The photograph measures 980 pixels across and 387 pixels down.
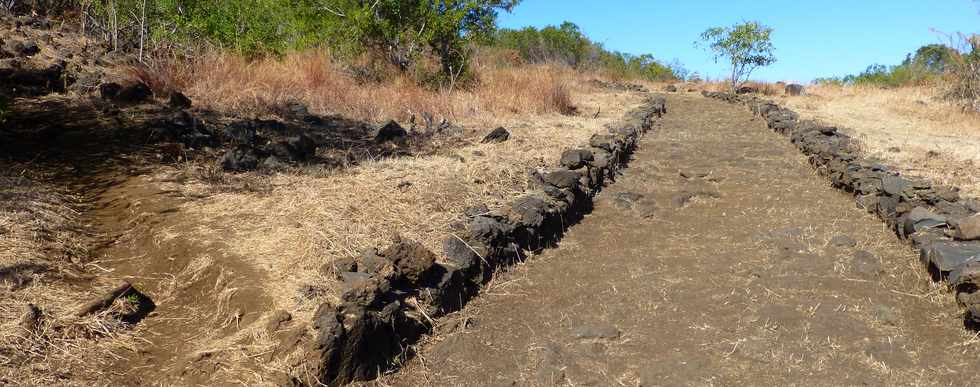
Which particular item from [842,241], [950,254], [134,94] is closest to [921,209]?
[842,241]

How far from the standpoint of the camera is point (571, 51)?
86.3 feet

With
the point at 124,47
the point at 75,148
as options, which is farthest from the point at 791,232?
the point at 124,47

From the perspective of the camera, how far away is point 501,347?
366cm

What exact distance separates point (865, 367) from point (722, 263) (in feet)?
5.10

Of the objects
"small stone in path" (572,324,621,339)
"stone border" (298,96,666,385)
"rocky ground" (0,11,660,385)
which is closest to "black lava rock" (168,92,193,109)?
"rocky ground" (0,11,660,385)

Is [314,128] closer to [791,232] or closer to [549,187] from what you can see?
[549,187]

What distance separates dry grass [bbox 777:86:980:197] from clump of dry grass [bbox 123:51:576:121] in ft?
16.4

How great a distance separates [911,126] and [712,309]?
30.5 feet

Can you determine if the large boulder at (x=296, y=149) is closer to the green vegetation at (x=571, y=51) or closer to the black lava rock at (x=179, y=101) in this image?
the black lava rock at (x=179, y=101)

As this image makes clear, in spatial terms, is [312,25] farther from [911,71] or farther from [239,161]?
[911,71]

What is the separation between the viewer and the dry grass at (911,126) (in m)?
7.22

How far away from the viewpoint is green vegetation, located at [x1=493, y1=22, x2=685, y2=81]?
24573 mm

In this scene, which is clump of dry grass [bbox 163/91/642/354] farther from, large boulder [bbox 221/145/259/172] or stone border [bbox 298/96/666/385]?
large boulder [bbox 221/145/259/172]

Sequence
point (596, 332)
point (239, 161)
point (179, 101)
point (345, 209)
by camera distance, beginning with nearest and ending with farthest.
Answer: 1. point (596, 332)
2. point (345, 209)
3. point (239, 161)
4. point (179, 101)
